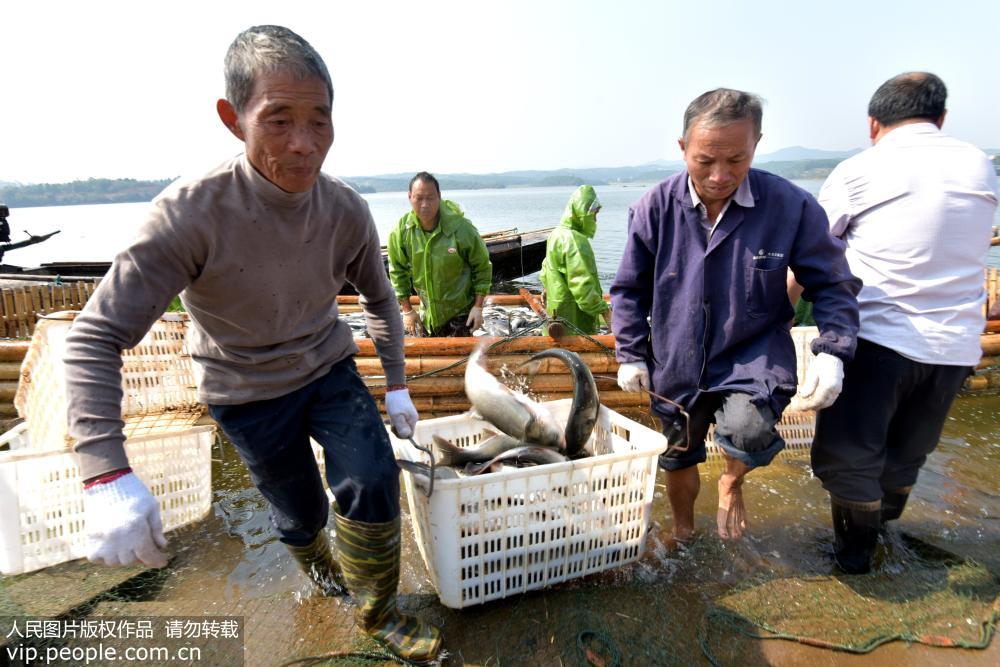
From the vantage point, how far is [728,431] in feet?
9.50

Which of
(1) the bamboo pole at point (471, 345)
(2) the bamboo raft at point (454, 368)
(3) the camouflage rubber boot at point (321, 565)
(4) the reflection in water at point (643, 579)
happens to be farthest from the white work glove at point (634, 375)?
(1) the bamboo pole at point (471, 345)

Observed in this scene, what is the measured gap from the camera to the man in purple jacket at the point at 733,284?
273 centimetres

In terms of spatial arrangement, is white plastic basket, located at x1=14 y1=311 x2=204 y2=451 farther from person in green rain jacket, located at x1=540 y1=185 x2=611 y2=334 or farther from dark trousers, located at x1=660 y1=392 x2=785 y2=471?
person in green rain jacket, located at x1=540 y1=185 x2=611 y2=334

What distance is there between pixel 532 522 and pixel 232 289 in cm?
169

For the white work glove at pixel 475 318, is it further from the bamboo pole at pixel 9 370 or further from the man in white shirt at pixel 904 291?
the bamboo pole at pixel 9 370

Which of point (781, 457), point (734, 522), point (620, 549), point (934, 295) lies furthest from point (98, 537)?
point (781, 457)

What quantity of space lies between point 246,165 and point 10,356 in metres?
4.65

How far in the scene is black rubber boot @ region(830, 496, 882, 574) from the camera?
3.02 meters

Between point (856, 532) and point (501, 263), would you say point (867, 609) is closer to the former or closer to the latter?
point (856, 532)

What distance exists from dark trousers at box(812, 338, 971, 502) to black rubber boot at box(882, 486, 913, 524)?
0.25 m

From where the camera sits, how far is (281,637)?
2.66 meters

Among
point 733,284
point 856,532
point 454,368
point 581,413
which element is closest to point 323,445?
point 581,413

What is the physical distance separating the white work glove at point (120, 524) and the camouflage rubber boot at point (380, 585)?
2.56ft

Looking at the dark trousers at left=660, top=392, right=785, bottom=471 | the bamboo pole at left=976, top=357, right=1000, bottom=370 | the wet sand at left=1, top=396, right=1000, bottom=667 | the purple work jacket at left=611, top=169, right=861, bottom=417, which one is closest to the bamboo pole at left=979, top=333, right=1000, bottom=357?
the bamboo pole at left=976, top=357, right=1000, bottom=370
